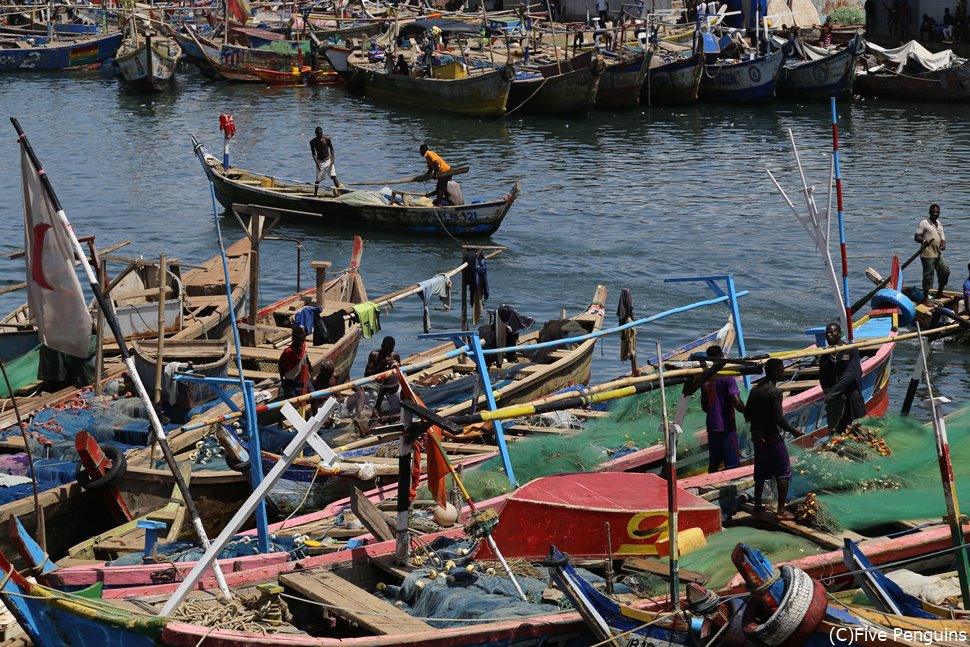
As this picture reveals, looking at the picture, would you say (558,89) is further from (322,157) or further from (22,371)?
(22,371)

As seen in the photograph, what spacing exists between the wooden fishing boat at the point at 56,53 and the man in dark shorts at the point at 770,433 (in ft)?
157

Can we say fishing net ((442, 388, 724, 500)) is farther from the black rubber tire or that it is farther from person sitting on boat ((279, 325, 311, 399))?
the black rubber tire

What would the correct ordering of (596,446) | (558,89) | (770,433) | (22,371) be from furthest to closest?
(558,89)
(22,371)
(596,446)
(770,433)

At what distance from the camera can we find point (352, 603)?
8.25 meters

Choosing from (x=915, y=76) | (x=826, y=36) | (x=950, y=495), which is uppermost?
(x=826, y=36)

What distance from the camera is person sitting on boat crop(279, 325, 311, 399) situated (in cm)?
1293

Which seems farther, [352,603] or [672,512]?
[352,603]

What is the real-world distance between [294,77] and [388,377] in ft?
121

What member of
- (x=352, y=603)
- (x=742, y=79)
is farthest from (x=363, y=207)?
(x=742, y=79)

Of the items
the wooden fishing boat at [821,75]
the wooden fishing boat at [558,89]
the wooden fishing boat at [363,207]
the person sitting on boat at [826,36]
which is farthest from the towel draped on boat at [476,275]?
the person sitting on boat at [826,36]

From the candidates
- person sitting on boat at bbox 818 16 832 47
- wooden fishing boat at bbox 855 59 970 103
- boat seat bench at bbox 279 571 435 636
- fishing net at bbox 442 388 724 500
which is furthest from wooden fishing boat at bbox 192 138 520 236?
person sitting on boat at bbox 818 16 832 47

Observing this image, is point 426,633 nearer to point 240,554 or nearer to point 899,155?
point 240,554

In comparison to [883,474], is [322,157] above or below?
above

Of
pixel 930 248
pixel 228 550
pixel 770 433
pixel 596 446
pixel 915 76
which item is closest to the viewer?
pixel 770 433
